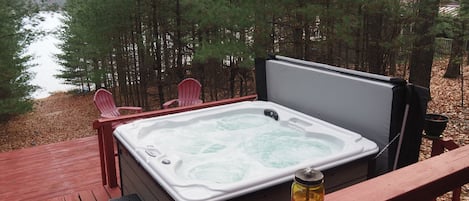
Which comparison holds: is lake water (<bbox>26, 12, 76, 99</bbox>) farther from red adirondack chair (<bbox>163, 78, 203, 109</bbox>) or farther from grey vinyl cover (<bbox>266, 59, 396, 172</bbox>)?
grey vinyl cover (<bbox>266, 59, 396, 172</bbox>)

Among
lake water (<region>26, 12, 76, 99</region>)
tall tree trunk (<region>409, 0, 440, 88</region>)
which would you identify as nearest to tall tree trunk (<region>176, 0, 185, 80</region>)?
lake water (<region>26, 12, 76, 99</region>)

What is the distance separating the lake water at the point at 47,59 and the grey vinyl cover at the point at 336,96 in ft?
20.4

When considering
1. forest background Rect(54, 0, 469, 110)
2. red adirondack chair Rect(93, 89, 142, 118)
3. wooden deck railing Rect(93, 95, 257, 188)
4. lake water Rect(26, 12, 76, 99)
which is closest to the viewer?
wooden deck railing Rect(93, 95, 257, 188)

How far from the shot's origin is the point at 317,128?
9.59 feet

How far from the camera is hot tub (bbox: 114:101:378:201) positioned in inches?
80.2

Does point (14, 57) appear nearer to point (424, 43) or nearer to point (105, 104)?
point (105, 104)

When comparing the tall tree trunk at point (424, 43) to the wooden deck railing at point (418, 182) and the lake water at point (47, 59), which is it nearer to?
the wooden deck railing at point (418, 182)

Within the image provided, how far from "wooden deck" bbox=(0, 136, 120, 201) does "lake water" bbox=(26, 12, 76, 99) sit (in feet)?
13.8

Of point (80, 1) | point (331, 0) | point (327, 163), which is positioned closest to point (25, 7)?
point (80, 1)

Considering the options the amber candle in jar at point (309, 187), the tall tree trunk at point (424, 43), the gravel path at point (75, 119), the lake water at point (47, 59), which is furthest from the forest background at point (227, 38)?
the amber candle in jar at point (309, 187)

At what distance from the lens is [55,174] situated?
3801 mm

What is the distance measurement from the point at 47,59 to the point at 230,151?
1164 centimetres

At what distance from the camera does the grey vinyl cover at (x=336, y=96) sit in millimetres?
2471

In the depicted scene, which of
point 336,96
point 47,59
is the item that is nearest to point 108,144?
point 336,96
